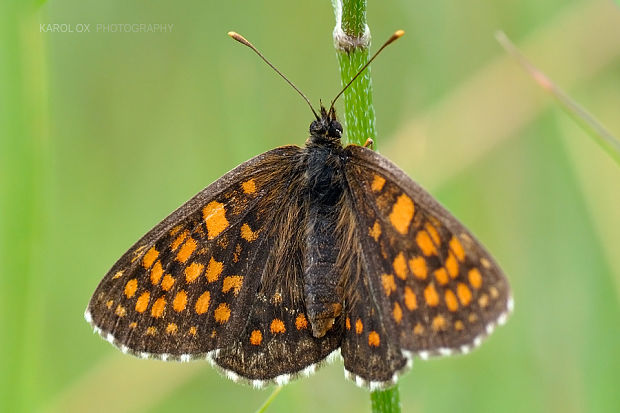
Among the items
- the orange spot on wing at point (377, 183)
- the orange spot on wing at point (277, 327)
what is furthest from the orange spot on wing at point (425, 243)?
Answer: the orange spot on wing at point (277, 327)

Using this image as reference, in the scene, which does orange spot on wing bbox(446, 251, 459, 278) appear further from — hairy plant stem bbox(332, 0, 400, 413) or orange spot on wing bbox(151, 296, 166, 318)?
orange spot on wing bbox(151, 296, 166, 318)

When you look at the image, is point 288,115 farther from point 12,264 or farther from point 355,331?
point 12,264

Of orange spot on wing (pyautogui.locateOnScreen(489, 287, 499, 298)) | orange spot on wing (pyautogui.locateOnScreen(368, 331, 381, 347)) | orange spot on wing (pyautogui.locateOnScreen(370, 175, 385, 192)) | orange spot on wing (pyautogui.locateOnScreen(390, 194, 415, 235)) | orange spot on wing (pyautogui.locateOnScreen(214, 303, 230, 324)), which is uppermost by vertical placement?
orange spot on wing (pyautogui.locateOnScreen(370, 175, 385, 192))

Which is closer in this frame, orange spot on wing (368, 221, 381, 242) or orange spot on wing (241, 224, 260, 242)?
orange spot on wing (368, 221, 381, 242)

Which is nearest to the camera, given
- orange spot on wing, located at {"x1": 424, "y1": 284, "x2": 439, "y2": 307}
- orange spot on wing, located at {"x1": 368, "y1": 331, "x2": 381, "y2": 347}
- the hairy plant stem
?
Answer: the hairy plant stem

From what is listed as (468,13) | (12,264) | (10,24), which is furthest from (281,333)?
(468,13)

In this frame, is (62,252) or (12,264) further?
(62,252)

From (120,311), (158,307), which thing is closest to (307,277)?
(158,307)

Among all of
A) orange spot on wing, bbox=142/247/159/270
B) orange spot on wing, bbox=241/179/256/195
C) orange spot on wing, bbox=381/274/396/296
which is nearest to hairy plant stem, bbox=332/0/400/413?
orange spot on wing, bbox=381/274/396/296
